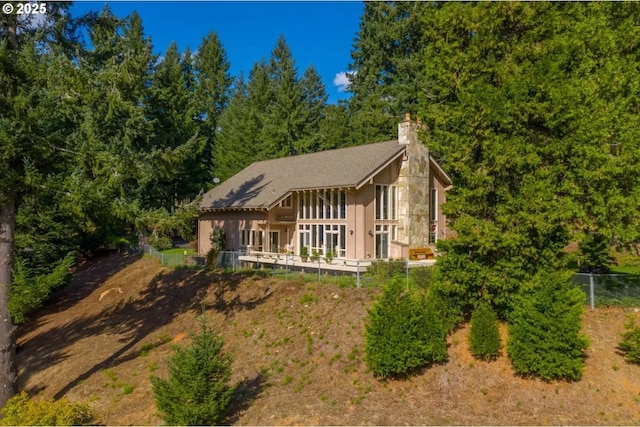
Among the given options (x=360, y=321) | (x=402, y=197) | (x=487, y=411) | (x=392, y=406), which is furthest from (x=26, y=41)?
(x=402, y=197)

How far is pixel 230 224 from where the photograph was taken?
3083 cm

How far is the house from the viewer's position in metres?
24.2

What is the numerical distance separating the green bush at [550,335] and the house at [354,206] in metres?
11.5

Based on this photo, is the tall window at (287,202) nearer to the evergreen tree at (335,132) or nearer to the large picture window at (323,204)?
the large picture window at (323,204)

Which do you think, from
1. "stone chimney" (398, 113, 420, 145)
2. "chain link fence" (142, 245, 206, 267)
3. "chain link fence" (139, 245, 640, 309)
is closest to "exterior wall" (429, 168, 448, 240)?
"stone chimney" (398, 113, 420, 145)

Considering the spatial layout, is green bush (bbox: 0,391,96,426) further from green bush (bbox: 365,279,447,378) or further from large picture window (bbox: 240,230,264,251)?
large picture window (bbox: 240,230,264,251)

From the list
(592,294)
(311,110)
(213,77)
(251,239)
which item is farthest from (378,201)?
(213,77)

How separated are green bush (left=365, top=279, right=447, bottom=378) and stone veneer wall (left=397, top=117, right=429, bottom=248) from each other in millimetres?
12441

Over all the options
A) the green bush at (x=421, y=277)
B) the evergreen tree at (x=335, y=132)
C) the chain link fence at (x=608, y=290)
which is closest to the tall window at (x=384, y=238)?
the green bush at (x=421, y=277)

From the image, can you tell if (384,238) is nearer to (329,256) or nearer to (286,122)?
(329,256)

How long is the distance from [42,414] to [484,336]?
1163 cm

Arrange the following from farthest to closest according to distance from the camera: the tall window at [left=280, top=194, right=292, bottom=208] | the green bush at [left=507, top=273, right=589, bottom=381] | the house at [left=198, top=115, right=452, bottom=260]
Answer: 1. the tall window at [left=280, top=194, right=292, bottom=208]
2. the house at [left=198, top=115, right=452, bottom=260]
3. the green bush at [left=507, top=273, right=589, bottom=381]

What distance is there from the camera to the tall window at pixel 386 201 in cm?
2475

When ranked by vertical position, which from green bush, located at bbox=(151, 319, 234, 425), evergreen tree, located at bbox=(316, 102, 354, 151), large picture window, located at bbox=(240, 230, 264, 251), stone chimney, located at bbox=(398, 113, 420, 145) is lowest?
green bush, located at bbox=(151, 319, 234, 425)
